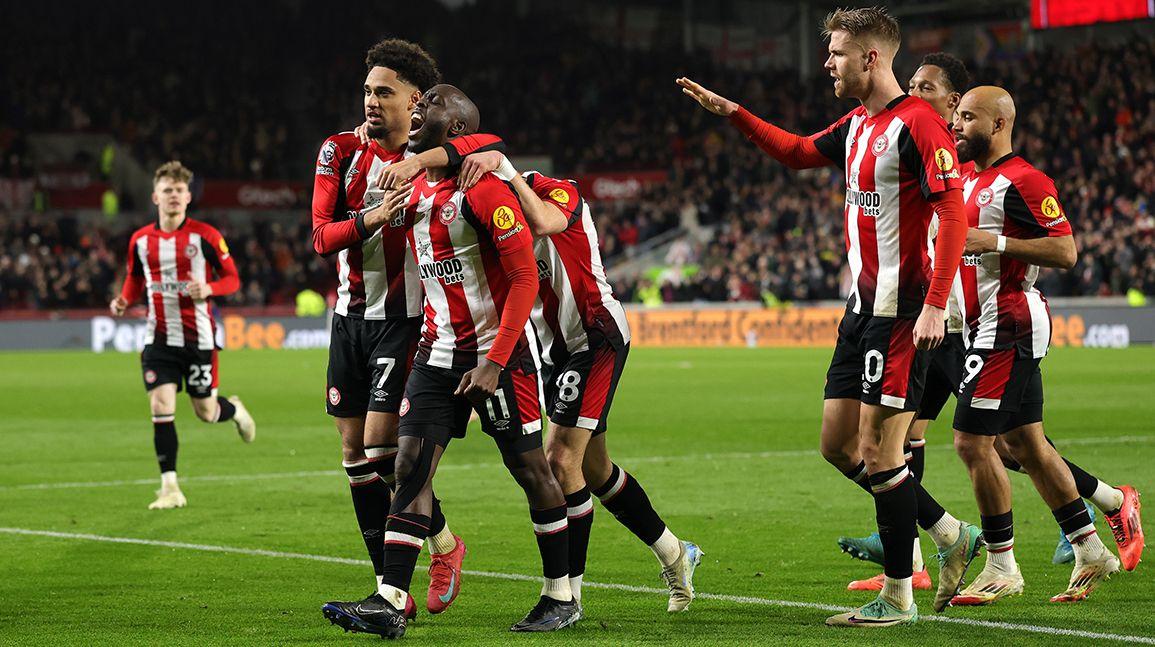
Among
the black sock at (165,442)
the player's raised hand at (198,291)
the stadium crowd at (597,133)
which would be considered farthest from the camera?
the stadium crowd at (597,133)

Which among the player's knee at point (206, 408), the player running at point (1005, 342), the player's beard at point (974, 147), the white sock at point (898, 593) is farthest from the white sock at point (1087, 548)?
the player's knee at point (206, 408)

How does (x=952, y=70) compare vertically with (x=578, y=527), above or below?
above

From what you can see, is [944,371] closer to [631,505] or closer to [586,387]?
[631,505]

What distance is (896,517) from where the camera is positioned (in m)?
6.30

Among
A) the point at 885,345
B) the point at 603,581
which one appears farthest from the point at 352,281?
the point at 885,345

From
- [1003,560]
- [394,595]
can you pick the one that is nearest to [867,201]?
[1003,560]

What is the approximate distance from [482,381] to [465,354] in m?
0.27

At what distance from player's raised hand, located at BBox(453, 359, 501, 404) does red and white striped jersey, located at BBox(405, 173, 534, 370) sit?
13cm

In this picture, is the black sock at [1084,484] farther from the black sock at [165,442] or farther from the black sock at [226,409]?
the black sock at [226,409]

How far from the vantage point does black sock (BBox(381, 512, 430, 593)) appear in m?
6.04

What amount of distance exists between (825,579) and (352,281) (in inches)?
105

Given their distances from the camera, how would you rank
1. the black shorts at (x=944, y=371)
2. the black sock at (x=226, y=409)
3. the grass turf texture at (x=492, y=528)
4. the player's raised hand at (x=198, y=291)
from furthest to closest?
the black sock at (x=226, y=409) < the player's raised hand at (x=198, y=291) < the black shorts at (x=944, y=371) < the grass turf texture at (x=492, y=528)

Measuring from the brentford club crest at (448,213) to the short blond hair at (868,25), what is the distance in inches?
66.6

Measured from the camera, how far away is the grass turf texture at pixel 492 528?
638 cm
